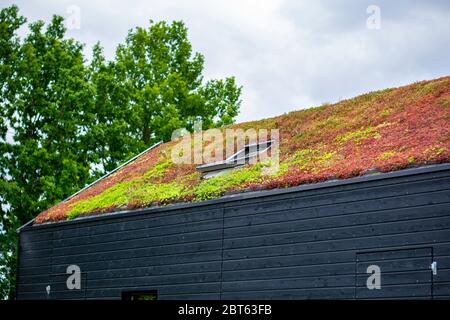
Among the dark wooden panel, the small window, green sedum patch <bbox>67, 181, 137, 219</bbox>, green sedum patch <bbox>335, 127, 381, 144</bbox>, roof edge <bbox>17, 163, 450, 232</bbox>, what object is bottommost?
the small window

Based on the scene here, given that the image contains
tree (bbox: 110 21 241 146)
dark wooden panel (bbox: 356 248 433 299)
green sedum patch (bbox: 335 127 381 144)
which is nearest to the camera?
dark wooden panel (bbox: 356 248 433 299)

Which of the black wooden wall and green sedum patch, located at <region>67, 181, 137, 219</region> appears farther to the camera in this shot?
green sedum patch, located at <region>67, 181, 137, 219</region>

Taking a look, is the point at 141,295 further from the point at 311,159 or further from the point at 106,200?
the point at 311,159

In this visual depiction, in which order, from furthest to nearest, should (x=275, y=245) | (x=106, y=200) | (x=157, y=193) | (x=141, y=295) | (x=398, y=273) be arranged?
(x=106, y=200) → (x=157, y=193) → (x=141, y=295) → (x=275, y=245) → (x=398, y=273)

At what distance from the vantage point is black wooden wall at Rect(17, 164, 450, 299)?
49.4 feet

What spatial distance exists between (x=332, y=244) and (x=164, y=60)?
24.0 meters

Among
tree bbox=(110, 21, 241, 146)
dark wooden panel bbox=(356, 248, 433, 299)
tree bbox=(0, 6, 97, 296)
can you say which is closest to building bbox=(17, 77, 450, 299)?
dark wooden panel bbox=(356, 248, 433, 299)

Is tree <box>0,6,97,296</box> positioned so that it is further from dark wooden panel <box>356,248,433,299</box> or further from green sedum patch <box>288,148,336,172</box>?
dark wooden panel <box>356,248,433,299</box>

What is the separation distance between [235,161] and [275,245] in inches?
155

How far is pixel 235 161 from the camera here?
68.7 ft

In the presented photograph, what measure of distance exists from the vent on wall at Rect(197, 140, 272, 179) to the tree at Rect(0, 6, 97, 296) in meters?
12.3

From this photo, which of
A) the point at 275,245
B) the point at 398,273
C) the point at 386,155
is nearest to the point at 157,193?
the point at 275,245

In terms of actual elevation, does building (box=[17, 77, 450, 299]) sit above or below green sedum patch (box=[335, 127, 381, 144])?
below
